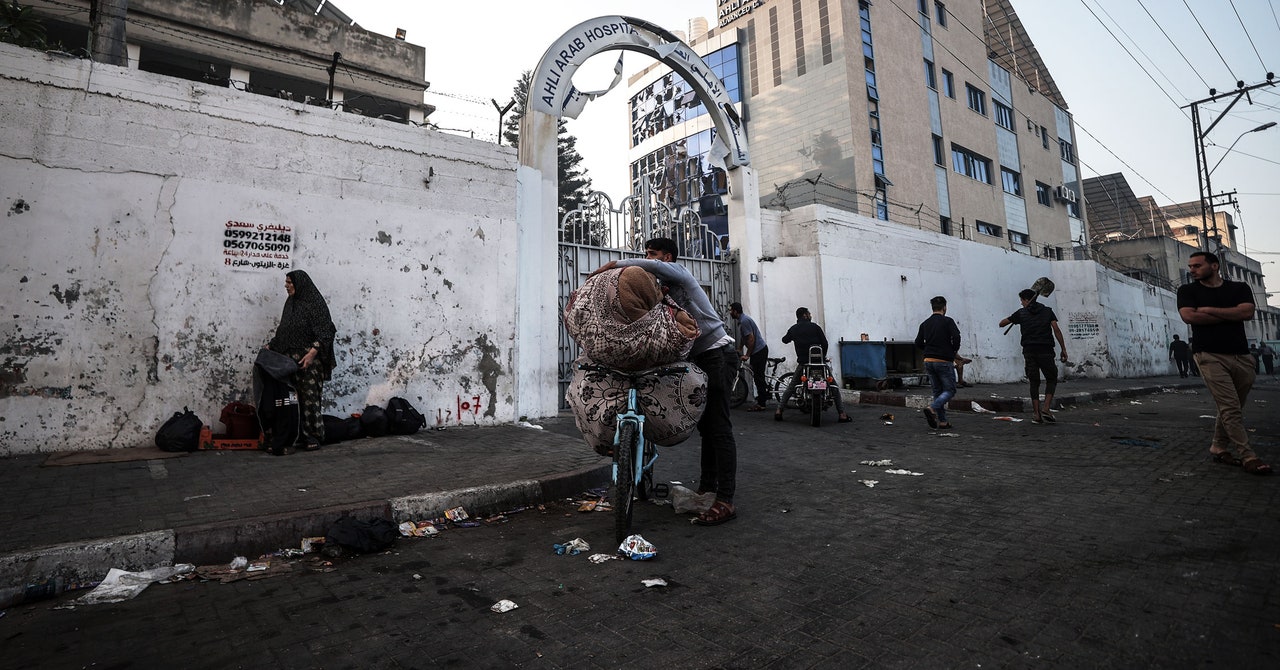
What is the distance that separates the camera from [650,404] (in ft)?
10.9

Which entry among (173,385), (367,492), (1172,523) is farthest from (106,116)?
(1172,523)

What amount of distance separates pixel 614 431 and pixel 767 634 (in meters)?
1.51

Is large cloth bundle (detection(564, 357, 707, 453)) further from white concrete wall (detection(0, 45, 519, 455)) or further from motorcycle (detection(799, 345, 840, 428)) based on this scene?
motorcycle (detection(799, 345, 840, 428))

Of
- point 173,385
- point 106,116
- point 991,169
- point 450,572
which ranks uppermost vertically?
point 991,169

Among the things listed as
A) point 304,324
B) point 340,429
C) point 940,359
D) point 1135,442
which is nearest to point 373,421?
point 340,429

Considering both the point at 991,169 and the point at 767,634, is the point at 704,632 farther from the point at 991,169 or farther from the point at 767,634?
the point at 991,169

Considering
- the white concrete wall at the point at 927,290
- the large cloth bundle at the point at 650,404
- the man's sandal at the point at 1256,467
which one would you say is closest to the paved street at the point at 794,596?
the man's sandal at the point at 1256,467

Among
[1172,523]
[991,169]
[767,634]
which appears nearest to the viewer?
[767,634]

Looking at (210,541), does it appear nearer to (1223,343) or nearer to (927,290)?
(1223,343)

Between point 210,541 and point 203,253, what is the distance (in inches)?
164

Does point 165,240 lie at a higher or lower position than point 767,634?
higher

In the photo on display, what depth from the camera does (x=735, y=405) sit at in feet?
34.1

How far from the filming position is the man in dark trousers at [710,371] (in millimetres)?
3516

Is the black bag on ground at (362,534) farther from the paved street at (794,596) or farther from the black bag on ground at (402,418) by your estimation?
the black bag on ground at (402,418)
